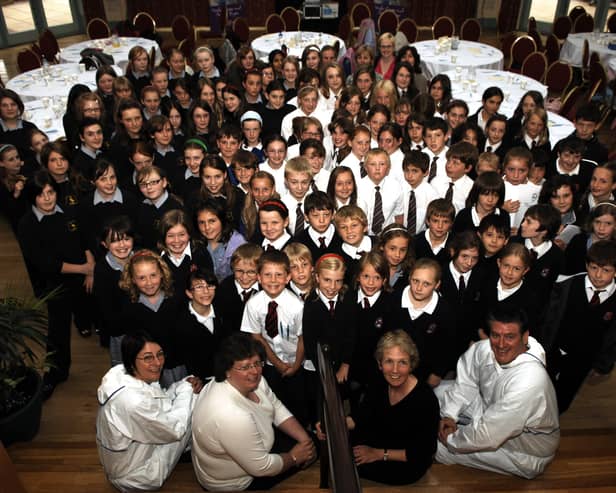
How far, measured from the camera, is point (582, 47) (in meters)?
10.1

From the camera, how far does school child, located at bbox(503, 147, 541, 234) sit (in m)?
4.48

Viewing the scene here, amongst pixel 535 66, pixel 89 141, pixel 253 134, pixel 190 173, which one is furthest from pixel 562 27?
pixel 89 141

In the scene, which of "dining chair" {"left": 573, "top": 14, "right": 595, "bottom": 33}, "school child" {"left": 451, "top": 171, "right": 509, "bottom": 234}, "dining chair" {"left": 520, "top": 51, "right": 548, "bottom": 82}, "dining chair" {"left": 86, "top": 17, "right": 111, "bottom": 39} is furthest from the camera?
"dining chair" {"left": 573, "top": 14, "right": 595, "bottom": 33}

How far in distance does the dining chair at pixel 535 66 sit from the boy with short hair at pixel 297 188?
6254 mm

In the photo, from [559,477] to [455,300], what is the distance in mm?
1232

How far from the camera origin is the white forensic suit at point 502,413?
287 cm

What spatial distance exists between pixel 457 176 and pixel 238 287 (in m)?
2.29

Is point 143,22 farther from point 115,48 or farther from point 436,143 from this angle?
point 436,143

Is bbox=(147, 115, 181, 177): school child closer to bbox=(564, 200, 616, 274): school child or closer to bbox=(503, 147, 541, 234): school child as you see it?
bbox=(503, 147, 541, 234): school child

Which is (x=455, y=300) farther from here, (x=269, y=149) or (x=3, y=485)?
(x=3, y=485)

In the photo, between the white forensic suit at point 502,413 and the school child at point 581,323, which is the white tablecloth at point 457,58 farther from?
the white forensic suit at point 502,413

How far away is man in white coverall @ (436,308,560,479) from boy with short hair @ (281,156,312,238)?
1.69 metres

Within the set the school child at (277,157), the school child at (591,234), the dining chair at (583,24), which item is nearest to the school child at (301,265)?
the school child at (277,157)

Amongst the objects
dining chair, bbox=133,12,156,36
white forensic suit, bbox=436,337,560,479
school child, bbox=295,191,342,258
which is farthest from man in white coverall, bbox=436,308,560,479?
dining chair, bbox=133,12,156,36
